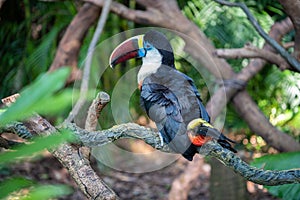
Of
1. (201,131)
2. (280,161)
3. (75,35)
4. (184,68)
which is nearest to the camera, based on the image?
(201,131)

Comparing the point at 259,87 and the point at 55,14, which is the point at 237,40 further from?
the point at 55,14

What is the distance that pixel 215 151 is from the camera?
2.54ft

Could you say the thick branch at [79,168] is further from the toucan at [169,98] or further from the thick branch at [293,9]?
the thick branch at [293,9]

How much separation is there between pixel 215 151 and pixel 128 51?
0.24 metres

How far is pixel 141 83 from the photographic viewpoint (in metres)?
0.86

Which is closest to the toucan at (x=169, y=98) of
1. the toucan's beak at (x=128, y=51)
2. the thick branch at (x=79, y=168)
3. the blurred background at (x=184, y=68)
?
the toucan's beak at (x=128, y=51)

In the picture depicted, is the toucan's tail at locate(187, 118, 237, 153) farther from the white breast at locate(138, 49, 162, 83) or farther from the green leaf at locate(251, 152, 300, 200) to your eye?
the green leaf at locate(251, 152, 300, 200)

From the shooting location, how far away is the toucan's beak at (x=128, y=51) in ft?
2.90

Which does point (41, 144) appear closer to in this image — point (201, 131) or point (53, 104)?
point (53, 104)

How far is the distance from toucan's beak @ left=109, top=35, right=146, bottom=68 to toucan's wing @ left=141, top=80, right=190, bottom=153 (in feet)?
0.23

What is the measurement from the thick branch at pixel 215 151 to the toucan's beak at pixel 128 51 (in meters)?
0.12

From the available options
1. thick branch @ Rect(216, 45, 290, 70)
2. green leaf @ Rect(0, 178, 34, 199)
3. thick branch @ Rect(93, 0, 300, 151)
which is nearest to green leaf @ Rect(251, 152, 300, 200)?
thick branch @ Rect(93, 0, 300, 151)

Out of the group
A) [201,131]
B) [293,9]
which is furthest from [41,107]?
[293,9]

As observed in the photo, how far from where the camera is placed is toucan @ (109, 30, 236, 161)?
77cm
